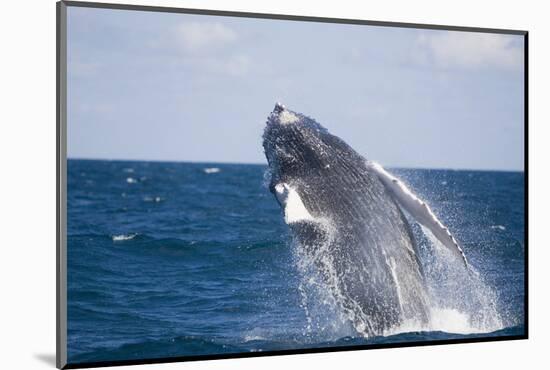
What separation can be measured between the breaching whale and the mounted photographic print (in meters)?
0.02

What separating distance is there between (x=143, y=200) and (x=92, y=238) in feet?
54.7

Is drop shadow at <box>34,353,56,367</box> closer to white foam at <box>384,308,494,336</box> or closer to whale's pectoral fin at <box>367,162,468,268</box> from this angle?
white foam at <box>384,308,494,336</box>

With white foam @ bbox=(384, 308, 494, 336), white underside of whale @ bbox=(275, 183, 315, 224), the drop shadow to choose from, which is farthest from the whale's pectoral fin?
the drop shadow

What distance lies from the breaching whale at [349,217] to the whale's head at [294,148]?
0.01m

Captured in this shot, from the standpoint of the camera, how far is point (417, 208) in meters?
10.0

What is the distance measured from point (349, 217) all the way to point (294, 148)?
0.97 metres

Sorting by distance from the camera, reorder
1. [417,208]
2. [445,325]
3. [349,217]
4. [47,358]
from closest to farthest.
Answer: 1. [417,208]
2. [47,358]
3. [349,217]
4. [445,325]

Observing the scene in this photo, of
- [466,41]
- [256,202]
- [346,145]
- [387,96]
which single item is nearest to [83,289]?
[346,145]

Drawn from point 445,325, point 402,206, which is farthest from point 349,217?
point 445,325

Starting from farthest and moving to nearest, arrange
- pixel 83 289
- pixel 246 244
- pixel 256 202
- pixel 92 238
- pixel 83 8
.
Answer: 1. pixel 256 202
2. pixel 246 244
3. pixel 92 238
4. pixel 83 289
5. pixel 83 8

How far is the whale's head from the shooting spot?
10094mm

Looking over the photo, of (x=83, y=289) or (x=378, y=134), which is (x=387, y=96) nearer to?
(x=378, y=134)

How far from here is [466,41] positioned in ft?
40.9

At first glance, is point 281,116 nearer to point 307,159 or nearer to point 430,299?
point 307,159
